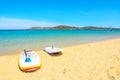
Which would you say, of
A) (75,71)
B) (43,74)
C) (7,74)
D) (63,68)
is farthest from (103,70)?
(7,74)

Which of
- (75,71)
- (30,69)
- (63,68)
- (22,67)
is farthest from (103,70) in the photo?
(22,67)

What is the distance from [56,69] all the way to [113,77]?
271 centimetres

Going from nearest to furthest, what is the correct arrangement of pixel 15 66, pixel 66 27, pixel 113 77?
1. pixel 113 77
2. pixel 15 66
3. pixel 66 27

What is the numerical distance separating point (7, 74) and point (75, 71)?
10.4 feet

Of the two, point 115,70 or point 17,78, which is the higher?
point 115,70

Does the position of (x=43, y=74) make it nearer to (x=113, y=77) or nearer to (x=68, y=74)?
(x=68, y=74)

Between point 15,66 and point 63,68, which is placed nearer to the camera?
point 63,68

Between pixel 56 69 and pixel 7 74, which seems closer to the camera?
pixel 7 74

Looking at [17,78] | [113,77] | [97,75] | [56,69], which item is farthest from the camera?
[56,69]

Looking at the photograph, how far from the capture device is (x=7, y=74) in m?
6.44

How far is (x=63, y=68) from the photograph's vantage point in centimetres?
688

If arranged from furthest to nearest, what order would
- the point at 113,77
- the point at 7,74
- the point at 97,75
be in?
the point at 7,74
the point at 97,75
the point at 113,77

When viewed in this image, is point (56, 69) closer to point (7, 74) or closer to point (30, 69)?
point (30, 69)

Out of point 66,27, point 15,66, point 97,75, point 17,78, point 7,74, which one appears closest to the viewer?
point 97,75
